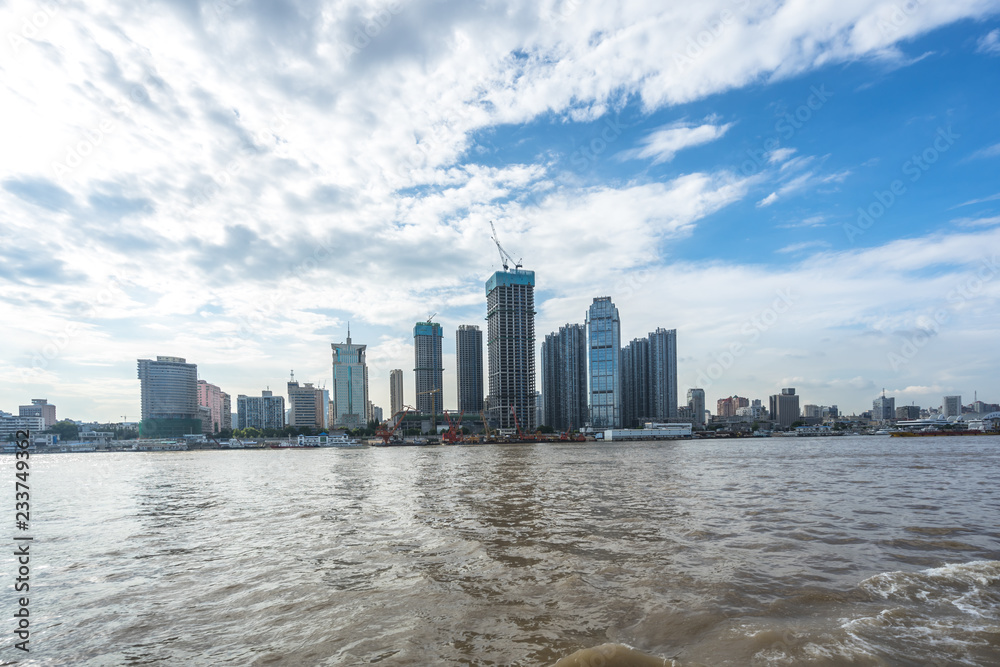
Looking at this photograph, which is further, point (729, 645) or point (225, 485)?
→ point (225, 485)

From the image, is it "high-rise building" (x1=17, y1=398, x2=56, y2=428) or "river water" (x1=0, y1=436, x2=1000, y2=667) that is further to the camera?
"high-rise building" (x1=17, y1=398, x2=56, y2=428)

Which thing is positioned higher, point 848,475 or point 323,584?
point 323,584

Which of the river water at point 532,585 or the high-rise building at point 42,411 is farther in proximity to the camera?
the high-rise building at point 42,411

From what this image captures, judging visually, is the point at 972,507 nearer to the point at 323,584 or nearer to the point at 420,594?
the point at 420,594

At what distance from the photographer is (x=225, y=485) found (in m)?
38.2

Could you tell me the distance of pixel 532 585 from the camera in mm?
10523

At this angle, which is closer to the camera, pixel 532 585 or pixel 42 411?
pixel 532 585

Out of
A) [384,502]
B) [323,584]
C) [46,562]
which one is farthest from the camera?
[384,502]

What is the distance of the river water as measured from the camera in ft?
24.3

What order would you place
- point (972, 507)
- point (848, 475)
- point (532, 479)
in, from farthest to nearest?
point (532, 479)
point (848, 475)
point (972, 507)

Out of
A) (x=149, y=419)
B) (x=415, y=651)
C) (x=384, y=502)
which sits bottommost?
(x=149, y=419)

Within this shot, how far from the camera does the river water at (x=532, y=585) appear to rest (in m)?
7.41

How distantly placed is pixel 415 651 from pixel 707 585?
644 centimetres

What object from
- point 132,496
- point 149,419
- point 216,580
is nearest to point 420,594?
point 216,580
